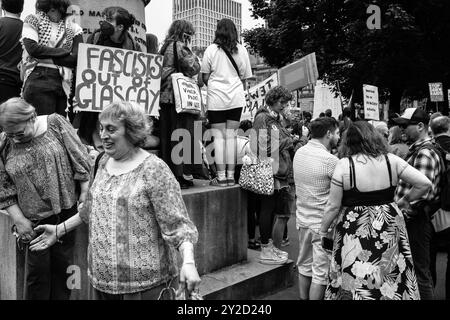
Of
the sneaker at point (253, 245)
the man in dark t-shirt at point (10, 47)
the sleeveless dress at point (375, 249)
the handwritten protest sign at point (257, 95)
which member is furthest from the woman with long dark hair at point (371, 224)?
the handwritten protest sign at point (257, 95)

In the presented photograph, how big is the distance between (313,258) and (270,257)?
35.0 inches

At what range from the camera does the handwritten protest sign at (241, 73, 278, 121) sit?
750cm

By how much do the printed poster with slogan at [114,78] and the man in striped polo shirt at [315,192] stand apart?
149cm

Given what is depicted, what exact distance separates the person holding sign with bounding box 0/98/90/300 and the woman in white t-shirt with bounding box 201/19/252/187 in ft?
6.65

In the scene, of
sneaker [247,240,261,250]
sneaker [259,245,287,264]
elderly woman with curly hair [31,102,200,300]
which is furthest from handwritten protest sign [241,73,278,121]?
elderly woman with curly hair [31,102,200,300]

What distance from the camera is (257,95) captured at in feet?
24.8

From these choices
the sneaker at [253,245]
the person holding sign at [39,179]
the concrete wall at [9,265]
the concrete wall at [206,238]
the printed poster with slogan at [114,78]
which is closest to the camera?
the person holding sign at [39,179]

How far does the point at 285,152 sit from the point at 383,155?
1.70 metres

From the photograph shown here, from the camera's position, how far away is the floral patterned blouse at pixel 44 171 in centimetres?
297

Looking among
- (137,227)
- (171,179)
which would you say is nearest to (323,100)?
(171,179)

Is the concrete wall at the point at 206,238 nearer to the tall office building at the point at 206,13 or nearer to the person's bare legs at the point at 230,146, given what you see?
the person's bare legs at the point at 230,146

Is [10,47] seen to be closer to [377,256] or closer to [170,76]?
[170,76]

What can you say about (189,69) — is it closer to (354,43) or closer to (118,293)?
(118,293)

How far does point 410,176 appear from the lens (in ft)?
11.4
